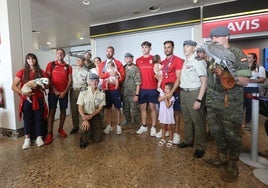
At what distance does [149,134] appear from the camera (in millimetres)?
3205

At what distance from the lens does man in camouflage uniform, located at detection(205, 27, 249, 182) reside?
172cm

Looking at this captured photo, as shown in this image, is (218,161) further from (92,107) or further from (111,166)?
(92,107)

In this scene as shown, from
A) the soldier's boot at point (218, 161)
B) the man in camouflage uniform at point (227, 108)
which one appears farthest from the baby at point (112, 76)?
the soldier's boot at point (218, 161)

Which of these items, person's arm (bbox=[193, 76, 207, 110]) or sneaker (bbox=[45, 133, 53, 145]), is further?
sneaker (bbox=[45, 133, 53, 145])

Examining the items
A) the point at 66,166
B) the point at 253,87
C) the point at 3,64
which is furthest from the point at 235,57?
the point at 3,64

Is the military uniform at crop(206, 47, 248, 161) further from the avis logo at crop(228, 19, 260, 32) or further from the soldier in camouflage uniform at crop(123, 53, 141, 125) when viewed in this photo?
the avis logo at crop(228, 19, 260, 32)

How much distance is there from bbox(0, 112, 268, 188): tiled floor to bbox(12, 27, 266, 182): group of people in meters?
0.15

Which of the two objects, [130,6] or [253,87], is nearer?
[253,87]

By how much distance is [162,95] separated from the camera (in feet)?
8.89

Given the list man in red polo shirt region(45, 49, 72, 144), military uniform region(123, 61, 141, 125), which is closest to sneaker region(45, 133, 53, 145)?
man in red polo shirt region(45, 49, 72, 144)

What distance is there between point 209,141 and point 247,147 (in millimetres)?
495

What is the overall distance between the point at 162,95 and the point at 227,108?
3.50ft

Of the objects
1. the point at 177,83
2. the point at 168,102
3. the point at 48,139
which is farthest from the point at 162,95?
the point at 48,139

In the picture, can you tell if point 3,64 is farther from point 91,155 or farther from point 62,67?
point 91,155
